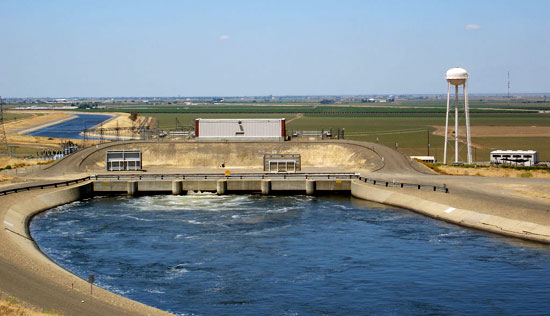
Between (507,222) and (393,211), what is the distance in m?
14.3

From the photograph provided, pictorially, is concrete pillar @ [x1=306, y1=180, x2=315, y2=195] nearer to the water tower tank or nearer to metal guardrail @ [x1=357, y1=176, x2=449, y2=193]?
metal guardrail @ [x1=357, y1=176, x2=449, y2=193]

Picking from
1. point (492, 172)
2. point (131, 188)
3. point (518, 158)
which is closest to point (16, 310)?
point (131, 188)

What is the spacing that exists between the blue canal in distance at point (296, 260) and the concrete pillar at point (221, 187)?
10.1 m

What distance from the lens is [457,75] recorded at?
111188 millimetres

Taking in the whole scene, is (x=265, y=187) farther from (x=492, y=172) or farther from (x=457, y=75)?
(x=457, y=75)

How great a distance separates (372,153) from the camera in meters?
104

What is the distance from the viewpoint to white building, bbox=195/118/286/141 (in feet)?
366

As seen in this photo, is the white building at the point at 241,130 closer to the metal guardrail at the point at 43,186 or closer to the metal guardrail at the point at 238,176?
the metal guardrail at the point at 238,176

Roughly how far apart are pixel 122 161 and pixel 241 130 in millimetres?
20047

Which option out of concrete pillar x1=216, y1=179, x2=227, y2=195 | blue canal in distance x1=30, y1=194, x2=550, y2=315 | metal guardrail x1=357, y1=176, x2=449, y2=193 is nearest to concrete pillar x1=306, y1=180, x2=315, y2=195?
metal guardrail x1=357, y1=176, x2=449, y2=193

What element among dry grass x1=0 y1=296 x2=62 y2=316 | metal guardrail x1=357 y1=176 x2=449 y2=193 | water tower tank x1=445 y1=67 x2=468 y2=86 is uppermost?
water tower tank x1=445 y1=67 x2=468 y2=86

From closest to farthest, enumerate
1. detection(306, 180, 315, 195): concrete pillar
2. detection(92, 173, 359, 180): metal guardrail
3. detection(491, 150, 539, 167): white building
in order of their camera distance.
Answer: detection(306, 180, 315, 195): concrete pillar → detection(92, 173, 359, 180): metal guardrail → detection(491, 150, 539, 167): white building

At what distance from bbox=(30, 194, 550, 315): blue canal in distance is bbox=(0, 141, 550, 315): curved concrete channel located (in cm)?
225

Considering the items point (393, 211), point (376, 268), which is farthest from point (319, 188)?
point (376, 268)
